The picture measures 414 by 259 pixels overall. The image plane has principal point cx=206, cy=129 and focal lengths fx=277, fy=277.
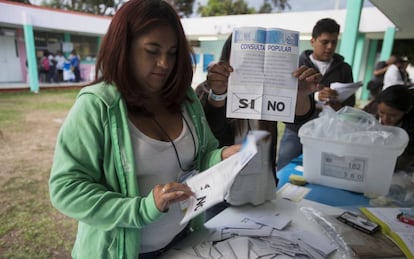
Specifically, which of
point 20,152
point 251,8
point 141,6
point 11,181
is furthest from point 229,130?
point 251,8

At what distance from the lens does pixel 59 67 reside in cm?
416

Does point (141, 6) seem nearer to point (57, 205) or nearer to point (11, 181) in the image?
point (57, 205)

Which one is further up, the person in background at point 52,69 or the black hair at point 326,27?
the black hair at point 326,27

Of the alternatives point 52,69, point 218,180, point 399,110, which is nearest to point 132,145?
point 218,180

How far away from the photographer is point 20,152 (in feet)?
8.19

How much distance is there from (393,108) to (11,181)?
8.84 ft

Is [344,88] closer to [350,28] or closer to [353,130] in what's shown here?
[353,130]

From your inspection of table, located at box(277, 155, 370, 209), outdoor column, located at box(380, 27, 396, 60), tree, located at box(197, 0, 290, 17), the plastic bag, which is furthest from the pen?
outdoor column, located at box(380, 27, 396, 60)

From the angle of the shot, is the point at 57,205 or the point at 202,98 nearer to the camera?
the point at 57,205

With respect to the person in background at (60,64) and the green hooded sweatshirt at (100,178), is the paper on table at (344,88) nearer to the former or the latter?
the green hooded sweatshirt at (100,178)

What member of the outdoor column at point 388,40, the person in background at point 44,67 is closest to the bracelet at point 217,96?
the person in background at point 44,67

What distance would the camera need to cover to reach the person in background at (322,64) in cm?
203

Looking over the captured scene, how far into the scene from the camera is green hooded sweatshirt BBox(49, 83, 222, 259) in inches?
25.1

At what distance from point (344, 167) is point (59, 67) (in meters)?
4.17
